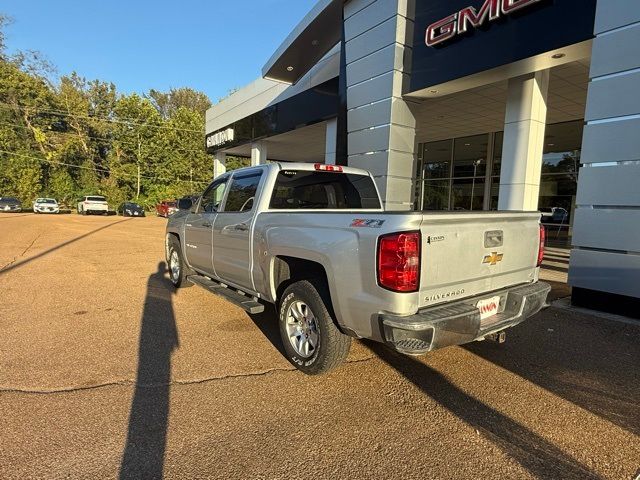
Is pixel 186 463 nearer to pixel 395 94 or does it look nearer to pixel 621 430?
pixel 621 430

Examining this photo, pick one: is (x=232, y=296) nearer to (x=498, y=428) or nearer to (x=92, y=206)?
(x=498, y=428)

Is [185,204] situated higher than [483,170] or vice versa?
[483,170]

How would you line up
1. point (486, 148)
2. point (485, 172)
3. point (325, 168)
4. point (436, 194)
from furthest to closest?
point (436, 194) → point (485, 172) → point (486, 148) → point (325, 168)

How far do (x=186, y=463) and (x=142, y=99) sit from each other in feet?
183

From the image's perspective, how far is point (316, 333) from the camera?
369 cm

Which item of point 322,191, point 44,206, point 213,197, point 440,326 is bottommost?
point 44,206

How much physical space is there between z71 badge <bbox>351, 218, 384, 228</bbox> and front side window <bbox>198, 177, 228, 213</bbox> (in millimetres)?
2951

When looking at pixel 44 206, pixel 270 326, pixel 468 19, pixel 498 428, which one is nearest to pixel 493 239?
pixel 498 428

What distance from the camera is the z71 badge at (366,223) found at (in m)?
3.00

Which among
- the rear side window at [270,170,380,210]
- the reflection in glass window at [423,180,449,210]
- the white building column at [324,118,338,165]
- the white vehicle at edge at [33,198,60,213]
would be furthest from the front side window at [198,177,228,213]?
the white vehicle at edge at [33,198,60,213]

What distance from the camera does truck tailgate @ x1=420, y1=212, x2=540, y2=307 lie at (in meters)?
3.03

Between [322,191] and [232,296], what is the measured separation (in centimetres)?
167

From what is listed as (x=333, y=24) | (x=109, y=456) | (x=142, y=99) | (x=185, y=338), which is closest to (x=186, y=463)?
(x=109, y=456)

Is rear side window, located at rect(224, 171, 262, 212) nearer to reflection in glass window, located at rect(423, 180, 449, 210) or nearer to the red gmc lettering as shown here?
the red gmc lettering
